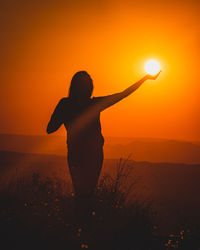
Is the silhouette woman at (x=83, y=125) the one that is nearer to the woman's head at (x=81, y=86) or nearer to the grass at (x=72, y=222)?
the woman's head at (x=81, y=86)

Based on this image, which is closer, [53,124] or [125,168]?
[53,124]

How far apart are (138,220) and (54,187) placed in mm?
1365

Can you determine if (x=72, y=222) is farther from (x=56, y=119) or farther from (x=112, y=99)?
(x=112, y=99)

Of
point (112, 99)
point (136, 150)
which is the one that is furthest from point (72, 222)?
point (136, 150)

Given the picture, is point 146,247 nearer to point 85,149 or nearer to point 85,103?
point 85,149

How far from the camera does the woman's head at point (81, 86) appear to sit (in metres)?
5.21

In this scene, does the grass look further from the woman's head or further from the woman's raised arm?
the woman's head

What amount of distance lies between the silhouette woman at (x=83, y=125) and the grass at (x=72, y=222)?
1.17 feet

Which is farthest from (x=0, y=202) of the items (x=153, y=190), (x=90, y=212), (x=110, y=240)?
(x=153, y=190)

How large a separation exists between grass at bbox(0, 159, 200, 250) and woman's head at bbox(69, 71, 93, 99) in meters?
1.28

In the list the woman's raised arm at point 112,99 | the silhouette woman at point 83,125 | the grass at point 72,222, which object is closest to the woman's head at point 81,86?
the silhouette woman at point 83,125

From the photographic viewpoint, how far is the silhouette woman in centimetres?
525

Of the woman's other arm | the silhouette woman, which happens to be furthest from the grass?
the woman's other arm

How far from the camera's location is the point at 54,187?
5.73 meters
